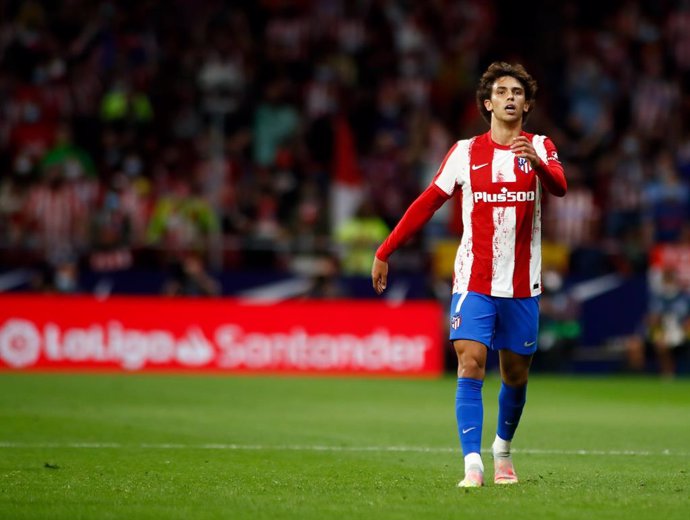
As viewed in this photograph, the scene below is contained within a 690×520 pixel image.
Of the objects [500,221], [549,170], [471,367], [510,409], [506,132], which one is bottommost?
[510,409]

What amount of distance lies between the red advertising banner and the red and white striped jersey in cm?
1197

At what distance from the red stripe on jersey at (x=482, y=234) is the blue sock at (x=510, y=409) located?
0.69 metres

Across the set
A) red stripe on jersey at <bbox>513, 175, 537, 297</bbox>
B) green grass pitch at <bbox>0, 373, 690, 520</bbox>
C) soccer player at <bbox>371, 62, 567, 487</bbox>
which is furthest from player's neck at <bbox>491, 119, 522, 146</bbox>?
green grass pitch at <bbox>0, 373, 690, 520</bbox>

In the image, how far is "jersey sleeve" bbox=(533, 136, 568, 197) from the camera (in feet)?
26.8

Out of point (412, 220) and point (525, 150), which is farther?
point (412, 220)

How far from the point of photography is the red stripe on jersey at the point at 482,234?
8.38m

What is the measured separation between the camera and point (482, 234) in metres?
8.43

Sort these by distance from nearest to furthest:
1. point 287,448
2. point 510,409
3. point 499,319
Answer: point 499,319, point 510,409, point 287,448

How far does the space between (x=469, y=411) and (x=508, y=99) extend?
5.94ft

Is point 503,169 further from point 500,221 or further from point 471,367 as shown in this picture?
point 471,367

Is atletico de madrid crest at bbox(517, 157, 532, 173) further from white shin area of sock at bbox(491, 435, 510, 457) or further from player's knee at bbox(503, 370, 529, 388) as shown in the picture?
white shin area of sock at bbox(491, 435, 510, 457)

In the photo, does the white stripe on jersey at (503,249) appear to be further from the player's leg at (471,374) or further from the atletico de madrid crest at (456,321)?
the atletico de madrid crest at (456,321)

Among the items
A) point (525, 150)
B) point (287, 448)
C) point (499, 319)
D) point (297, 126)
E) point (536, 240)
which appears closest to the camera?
point (525, 150)

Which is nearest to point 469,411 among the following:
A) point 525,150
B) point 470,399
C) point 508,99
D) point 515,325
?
point 470,399
